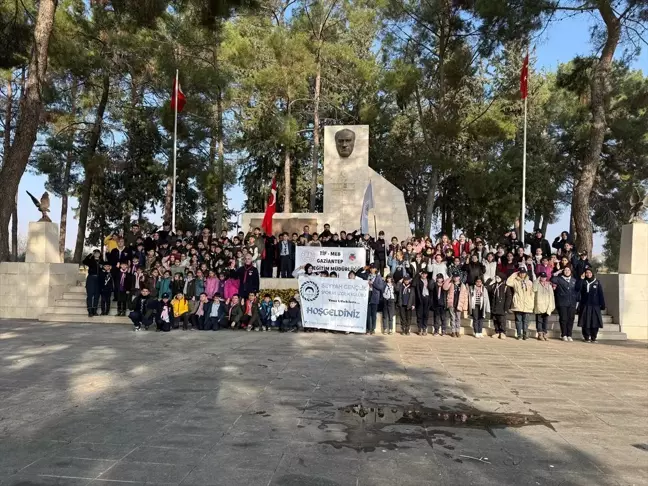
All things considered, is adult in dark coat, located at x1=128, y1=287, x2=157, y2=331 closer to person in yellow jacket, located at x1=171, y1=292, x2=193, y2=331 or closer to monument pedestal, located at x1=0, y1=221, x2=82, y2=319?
person in yellow jacket, located at x1=171, y1=292, x2=193, y2=331

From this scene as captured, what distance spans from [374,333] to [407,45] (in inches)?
730

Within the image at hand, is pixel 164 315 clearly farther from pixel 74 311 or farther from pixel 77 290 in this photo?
pixel 77 290

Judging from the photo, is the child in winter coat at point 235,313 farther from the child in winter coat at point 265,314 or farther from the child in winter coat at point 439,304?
the child in winter coat at point 439,304

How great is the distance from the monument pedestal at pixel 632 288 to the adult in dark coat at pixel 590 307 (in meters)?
1.29

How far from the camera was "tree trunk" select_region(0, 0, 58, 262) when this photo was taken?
14477 mm

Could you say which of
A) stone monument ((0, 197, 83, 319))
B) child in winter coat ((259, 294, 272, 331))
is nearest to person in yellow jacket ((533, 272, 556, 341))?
child in winter coat ((259, 294, 272, 331))

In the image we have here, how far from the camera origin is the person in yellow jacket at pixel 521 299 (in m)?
11.2

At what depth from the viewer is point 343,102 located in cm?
3152

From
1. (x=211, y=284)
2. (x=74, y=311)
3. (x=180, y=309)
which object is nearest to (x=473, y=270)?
(x=211, y=284)

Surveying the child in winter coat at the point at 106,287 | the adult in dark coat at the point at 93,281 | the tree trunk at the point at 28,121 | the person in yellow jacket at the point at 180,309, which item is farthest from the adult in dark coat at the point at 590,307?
the tree trunk at the point at 28,121

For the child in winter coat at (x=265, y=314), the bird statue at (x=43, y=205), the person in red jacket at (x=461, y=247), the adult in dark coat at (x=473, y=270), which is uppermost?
the bird statue at (x=43, y=205)

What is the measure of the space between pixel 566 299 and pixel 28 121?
1472 centimetres

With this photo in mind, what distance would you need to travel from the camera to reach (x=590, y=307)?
11383 mm

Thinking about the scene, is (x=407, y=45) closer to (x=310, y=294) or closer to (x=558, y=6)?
(x=558, y=6)
